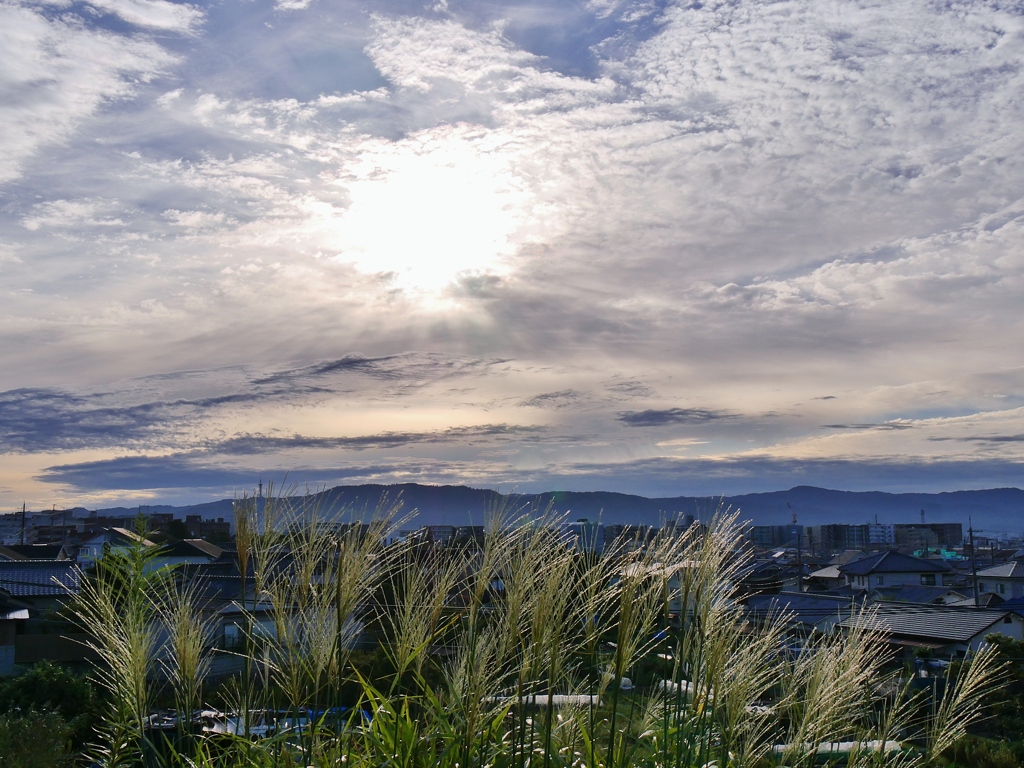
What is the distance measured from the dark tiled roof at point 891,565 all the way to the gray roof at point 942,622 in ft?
63.4

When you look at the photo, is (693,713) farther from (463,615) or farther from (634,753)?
(463,615)

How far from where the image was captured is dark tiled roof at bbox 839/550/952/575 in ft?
147

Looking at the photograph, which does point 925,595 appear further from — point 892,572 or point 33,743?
point 33,743

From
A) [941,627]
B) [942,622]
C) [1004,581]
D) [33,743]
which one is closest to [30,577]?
[33,743]

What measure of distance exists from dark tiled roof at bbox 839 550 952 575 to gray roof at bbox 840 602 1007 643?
19.3m

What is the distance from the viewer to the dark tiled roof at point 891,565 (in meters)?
44.8

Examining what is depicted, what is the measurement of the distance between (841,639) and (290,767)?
2.75 meters

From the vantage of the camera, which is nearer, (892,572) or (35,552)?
(35,552)

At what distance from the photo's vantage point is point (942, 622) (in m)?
23.7

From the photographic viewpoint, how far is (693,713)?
137 inches

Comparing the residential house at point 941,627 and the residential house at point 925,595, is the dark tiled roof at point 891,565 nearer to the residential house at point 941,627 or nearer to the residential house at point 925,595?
the residential house at point 925,595

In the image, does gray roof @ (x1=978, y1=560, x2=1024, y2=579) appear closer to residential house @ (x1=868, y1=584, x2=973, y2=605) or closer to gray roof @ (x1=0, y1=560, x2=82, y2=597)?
residential house @ (x1=868, y1=584, x2=973, y2=605)

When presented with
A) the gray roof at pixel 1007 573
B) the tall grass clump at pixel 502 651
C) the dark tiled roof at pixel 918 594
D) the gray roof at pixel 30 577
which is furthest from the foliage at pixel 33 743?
the gray roof at pixel 1007 573

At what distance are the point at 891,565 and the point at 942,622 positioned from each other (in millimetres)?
23683
